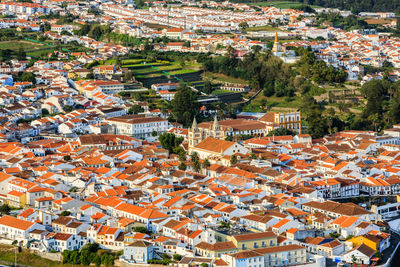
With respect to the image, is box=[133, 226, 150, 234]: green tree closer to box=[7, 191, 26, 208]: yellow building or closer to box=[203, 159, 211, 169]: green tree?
box=[7, 191, 26, 208]: yellow building

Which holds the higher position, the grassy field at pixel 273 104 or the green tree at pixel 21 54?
the green tree at pixel 21 54

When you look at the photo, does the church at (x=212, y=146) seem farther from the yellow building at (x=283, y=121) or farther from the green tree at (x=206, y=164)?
the yellow building at (x=283, y=121)

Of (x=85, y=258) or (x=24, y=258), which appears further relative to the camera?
(x=24, y=258)

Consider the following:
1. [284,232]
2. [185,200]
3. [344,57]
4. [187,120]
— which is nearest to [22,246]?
[185,200]

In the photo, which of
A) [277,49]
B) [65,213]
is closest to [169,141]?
[65,213]

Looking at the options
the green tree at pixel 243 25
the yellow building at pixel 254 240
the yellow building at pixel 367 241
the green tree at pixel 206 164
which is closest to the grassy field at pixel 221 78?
the green tree at pixel 243 25

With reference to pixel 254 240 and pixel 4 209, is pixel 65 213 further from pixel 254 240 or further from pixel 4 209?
pixel 254 240
